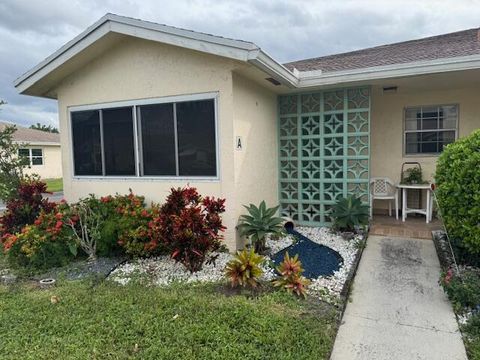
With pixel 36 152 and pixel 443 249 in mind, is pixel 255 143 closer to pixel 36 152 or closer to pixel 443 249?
pixel 443 249

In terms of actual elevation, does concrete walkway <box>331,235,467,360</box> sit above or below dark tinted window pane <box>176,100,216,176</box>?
below

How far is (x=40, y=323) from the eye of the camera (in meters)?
3.57

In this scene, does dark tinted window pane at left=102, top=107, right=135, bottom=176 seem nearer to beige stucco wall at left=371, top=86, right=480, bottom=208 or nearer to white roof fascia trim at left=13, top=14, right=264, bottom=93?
white roof fascia trim at left=13, top=14, right=264, bottom=93

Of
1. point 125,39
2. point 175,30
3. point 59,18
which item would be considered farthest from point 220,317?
point 59,18

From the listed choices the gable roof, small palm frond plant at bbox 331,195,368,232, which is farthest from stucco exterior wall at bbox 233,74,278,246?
small palm frond plant at bbox 331,195,368,232

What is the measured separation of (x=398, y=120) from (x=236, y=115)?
178 inches

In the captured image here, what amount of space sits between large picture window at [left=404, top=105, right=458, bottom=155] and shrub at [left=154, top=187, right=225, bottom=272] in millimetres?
5448

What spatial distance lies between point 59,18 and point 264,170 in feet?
26.3

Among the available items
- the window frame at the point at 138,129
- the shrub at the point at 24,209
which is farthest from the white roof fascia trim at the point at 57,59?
the shrub at the point at 24,209

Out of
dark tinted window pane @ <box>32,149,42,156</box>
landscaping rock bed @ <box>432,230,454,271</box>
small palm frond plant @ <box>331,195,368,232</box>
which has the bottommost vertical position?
landscaping rock bed @ <box>432,230,454,271</box>

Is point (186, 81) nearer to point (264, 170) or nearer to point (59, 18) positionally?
point (264, 170)

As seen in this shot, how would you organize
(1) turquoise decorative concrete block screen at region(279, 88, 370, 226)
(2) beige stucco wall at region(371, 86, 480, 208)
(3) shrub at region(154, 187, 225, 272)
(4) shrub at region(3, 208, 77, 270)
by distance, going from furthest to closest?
(2) beige stucco wall at region(371, 86, 480, 208) < (1) turquoise decorative concrete block screen at region(279, 88, 370, 226) < (4) shrub at region(3, 208, 77, 270) < (3) shrub at region(154, 187, 225, 272)

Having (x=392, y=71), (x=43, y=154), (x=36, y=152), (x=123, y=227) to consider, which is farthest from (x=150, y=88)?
(x=43, y=154)

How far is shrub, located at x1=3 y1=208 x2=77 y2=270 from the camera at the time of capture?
17.3ft
